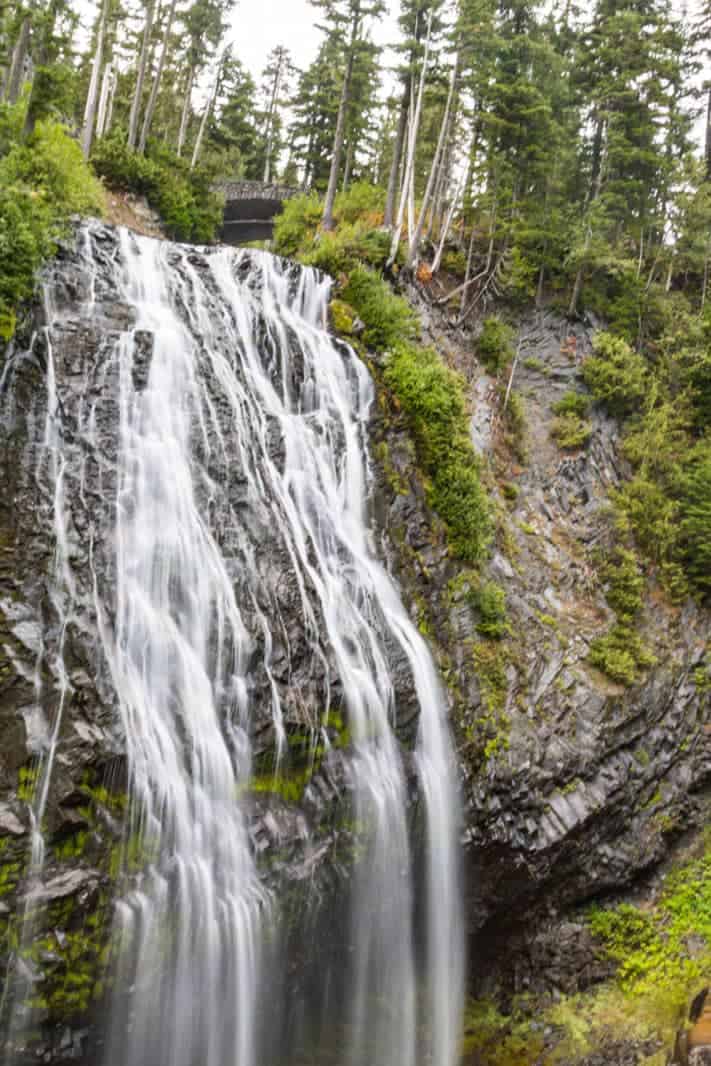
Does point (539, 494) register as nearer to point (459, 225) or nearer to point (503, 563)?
point (503, 563)

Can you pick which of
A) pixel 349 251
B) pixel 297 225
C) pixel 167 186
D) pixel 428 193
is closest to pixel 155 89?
pixel 167 186

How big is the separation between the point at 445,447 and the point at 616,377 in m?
7.25

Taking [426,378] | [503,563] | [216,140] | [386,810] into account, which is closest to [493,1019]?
[386,810]

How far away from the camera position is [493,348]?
1909 centimetres

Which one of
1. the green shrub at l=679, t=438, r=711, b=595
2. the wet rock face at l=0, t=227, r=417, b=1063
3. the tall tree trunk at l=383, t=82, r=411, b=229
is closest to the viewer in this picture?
the wet rock face at l=0, t=227, r=417, b=1063

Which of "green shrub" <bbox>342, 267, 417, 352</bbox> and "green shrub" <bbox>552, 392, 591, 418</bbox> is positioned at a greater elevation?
"green shrub" <bbox>342, 267, 417, 352</bbox>

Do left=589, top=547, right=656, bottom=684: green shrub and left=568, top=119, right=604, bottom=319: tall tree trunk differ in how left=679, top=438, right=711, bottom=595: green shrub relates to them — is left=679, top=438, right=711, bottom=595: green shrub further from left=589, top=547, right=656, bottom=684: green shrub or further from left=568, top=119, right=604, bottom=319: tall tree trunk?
left=568, top=119, right=604, bottom=319: tall tree trunk

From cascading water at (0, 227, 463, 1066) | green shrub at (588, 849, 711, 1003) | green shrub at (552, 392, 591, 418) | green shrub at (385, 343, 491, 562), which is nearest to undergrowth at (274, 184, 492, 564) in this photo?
green shrub at (385, 343, 491, 562)

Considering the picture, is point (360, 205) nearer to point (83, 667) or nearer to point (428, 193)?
point (428, 193)

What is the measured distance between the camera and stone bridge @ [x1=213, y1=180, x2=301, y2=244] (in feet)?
99.6

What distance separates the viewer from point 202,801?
8.08 m

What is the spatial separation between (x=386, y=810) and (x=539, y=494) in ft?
28.8

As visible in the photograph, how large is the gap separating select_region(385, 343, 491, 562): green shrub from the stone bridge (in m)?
18.5

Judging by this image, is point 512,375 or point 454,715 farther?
point 512,375
